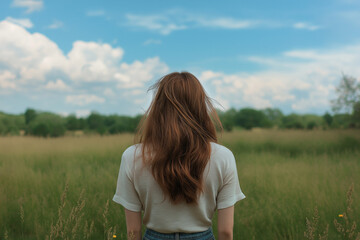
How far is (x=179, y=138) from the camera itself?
4.74 feet

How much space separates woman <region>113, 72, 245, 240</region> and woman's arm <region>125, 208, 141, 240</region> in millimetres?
23

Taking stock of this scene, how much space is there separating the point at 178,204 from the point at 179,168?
21cm

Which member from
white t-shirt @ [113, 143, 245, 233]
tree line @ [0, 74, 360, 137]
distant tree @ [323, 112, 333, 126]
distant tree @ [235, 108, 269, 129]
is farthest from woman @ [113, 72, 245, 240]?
distant tree @ [235, 108, 269, 129]

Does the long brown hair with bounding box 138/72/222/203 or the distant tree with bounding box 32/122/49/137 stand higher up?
the long brown hair with bounding box 138/72/222/203

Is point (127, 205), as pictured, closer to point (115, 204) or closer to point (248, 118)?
point (115, 204)

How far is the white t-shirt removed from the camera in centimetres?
147

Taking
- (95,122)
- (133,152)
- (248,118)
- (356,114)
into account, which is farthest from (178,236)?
(248,118)

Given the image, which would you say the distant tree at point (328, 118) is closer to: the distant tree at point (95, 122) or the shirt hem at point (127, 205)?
the distant tree at point (95, 122)

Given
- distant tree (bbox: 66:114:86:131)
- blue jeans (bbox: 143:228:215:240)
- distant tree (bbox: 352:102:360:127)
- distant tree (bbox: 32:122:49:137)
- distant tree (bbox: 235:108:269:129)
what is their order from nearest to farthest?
blue jeans (bbox: 143:228:215:240), distant tree (bbox: 352:102:360:127), distant tree (bbox: 32:122:49:137), distant tree (bbox: 66:114:86:131), distant tree (bbox: 235:108:269:129)

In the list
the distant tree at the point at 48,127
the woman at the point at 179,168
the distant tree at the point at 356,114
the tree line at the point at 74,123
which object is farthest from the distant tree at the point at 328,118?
the woman at the point at 179,168

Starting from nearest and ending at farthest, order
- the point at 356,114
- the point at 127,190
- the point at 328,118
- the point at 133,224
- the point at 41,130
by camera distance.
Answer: the point at 127,190, the point at 133,224, the point at 356,114, the point at 41,130, the point at 328,118

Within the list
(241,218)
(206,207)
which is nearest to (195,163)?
(206,207)

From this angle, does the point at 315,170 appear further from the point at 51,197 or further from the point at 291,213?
the point at 51,197

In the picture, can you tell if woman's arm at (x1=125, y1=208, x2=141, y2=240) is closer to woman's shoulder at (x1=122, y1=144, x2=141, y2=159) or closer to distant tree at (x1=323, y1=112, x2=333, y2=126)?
woman's shoulder at (x1=122, y1=144, x2=141, y2=159)
